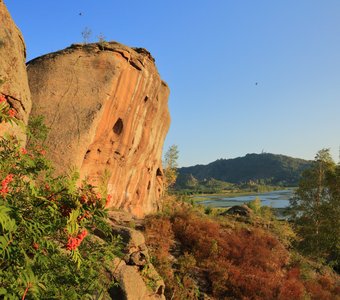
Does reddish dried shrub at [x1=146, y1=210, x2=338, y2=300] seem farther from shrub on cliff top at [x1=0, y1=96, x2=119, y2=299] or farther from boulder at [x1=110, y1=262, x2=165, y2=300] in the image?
shrub on cliff top at [x1=0, y1=96, x2=119, y2=299]

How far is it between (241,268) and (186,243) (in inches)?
95.9

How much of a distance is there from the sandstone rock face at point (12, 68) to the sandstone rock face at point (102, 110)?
1883 mm

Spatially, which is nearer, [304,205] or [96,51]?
[96,51]

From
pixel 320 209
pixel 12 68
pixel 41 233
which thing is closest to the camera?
pixel 41 233

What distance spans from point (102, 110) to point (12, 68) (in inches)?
152

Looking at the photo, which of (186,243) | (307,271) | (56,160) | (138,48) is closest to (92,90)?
(56,160)

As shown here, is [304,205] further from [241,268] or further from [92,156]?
[92,156]

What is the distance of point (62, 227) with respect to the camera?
3.72m

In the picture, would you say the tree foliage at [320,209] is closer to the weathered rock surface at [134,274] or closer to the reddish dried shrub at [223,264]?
the reddish dried shrub at [223,264]

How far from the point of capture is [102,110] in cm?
1334

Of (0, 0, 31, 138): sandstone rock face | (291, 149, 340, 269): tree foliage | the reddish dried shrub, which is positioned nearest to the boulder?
the reddish dried shrub

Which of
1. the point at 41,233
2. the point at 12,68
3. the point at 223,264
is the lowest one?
the point at 223,264

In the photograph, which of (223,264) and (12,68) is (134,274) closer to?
(223,264)

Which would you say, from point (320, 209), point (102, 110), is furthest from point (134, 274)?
point (320, 209)
